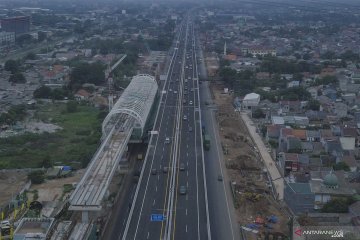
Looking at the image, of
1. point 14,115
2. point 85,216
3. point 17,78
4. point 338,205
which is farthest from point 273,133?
point 17,78

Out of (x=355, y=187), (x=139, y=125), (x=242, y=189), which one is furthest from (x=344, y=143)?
(x=139, y=125)

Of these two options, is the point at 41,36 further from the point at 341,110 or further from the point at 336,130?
the point at 336,130

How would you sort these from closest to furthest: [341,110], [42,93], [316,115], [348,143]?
[348,143] < [316,115] < [341,110] < [42,93]

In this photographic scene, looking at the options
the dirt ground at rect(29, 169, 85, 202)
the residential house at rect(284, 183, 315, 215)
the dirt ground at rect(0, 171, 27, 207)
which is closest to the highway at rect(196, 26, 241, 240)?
the residential house at rect(284, 183, 315, 215)

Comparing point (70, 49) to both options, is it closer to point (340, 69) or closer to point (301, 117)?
point (340, 69)

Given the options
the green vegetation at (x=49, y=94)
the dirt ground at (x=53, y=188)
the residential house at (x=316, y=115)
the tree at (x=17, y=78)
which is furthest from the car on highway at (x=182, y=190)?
the tree at (x=17, y=78)

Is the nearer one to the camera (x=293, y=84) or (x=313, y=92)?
(x=313, y=92)
